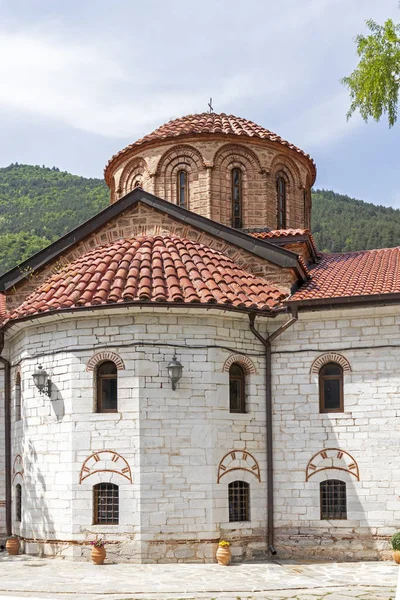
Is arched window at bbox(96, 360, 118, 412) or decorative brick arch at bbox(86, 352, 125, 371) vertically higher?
decorative brick arch at bbox(86, 352, 125, 371)

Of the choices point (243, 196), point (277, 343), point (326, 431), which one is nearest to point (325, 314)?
point (277, 343)

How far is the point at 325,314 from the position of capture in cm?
1404

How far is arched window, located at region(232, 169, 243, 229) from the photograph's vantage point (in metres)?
17.8

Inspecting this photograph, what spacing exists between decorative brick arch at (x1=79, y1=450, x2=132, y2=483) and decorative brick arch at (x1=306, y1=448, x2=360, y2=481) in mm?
3300

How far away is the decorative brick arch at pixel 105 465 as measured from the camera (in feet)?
42.7

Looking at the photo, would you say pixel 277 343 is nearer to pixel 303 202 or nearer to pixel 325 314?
pixel 325 314

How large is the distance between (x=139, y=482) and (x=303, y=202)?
9.21 meters

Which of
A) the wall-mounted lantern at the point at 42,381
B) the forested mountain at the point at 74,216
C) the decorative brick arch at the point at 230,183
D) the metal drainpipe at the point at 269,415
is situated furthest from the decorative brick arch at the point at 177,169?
the forested mountain at the point at 74,216

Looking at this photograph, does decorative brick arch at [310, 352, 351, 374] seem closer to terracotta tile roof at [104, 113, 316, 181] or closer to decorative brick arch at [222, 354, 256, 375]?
decorative brick arch at [222, 354, 256, 375]

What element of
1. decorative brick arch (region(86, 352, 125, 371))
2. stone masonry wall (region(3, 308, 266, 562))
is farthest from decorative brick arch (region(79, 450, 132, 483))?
decorative brick arch (region(86, 352, 125, 371))

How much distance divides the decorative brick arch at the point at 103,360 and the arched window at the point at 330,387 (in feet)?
12.1

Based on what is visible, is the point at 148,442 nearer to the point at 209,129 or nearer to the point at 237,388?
the point at 237,388

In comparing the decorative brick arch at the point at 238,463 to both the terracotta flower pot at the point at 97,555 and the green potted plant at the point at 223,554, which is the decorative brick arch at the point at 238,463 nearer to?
the green potted plant at the point at 223,554

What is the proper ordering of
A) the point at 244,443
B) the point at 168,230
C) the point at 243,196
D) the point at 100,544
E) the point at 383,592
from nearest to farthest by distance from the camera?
the point at 383,592 < the point at 100,544 < the point at 244,443 < the point at 168,230 < the point at 243,196
